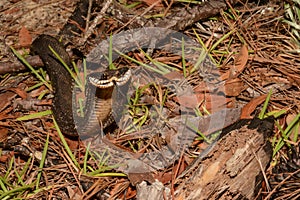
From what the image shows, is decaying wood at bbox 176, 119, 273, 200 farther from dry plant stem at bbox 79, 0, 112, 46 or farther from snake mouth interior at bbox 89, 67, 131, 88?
dry plant stem at bbox 79, 0, 112, 46

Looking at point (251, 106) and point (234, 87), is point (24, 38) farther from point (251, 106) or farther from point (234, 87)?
point (251, 106)

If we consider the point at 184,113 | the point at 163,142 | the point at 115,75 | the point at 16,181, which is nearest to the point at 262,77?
the point at 184,113

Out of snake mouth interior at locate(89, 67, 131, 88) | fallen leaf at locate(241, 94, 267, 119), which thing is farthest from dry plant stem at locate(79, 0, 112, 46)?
fallen leaf at locate(241, 94, 267, 119)

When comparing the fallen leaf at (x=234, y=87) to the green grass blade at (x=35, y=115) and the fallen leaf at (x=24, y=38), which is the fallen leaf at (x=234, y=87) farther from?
the fallen leaf at (x=24, y=38)

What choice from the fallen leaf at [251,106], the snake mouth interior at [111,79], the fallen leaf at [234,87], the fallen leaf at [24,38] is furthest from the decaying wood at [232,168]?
the fallen leaf at [24,38]

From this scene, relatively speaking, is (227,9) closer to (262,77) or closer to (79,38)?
(262,77)

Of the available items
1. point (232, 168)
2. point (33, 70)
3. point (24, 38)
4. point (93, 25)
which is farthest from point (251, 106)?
point (24, 38)
